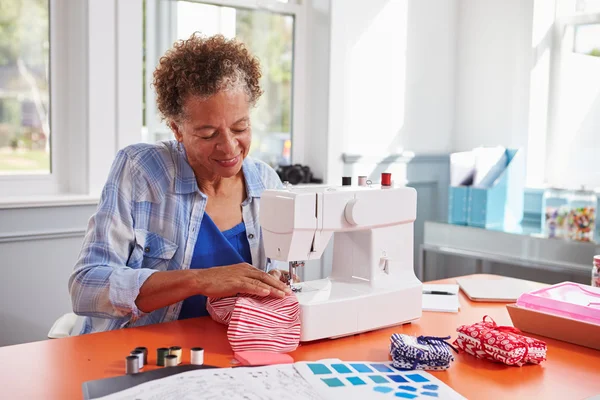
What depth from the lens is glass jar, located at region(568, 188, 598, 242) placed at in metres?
2.93

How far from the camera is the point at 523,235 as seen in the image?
306 centimetres

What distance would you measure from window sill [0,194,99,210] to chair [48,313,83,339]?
807 mm

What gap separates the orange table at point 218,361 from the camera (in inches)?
48.0

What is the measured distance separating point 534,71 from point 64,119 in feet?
7.76

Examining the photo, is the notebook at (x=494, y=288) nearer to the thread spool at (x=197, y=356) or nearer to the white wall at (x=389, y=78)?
the thread spool at (x=197, y=356)

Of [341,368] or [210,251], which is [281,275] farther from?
[341,368]

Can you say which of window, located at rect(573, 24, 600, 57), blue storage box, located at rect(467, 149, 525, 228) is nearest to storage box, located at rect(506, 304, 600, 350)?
blue storage box, located at rect(467, 149, 525, 228)

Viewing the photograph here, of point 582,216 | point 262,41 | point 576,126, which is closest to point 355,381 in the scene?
point 582,216

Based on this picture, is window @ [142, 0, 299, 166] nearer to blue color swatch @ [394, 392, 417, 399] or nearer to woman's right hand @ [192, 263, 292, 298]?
woman's right hand @ [192, 263, 292, 298]

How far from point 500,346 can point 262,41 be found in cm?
247

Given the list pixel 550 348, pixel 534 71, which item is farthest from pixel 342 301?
Answer: pixel 534 71

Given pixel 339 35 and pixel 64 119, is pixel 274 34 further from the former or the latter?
pixel 64 119

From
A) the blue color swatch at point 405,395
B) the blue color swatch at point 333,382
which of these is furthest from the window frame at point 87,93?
the blue color swatch at point 405,395

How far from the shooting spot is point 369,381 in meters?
1.22
